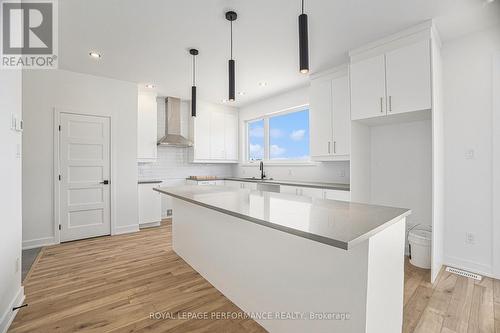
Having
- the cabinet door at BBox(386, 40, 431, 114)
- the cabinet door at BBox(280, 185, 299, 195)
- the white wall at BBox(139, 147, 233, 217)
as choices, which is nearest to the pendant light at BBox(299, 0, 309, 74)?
the cabinet door at BBox(386, 40, 431, 114)

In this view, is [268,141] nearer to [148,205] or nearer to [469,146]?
[148,205]

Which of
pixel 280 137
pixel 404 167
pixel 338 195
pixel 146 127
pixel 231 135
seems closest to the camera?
pixel 404 167

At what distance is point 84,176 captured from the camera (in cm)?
379

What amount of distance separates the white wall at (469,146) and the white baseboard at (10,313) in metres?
4.29

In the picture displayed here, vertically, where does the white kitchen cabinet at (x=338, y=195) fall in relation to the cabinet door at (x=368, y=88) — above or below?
below

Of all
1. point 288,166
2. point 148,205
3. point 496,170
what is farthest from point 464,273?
point 148,205

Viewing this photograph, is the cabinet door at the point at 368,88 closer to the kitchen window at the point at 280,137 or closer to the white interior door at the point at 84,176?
the kitchen window at the point at 280,137

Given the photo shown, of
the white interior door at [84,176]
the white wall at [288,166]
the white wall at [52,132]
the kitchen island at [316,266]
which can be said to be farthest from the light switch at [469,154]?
the white interior door at [84,176]

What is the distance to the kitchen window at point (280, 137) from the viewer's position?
4.63 meters

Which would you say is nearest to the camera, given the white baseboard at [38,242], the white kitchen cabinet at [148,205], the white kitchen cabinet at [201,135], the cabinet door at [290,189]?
the white baseboard at [38,242]

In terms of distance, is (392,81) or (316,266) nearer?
(316,266)

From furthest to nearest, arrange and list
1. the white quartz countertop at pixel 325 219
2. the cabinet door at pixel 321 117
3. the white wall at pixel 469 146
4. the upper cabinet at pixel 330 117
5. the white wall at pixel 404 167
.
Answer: the cabinet door at pixel 321 117
the upper cabinet at pixel 330 117
the white wall at pixel 404 167
the white wall at pixel 469 146
the white quartz countertop at pixel 325 219

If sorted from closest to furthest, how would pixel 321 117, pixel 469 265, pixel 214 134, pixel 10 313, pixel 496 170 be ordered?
1. pixel 10 313
2. pixel 496 170
3. pixel 469 265
4. pixel 321 117
5. pixel 214 134

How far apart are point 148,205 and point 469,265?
489 centimetres
